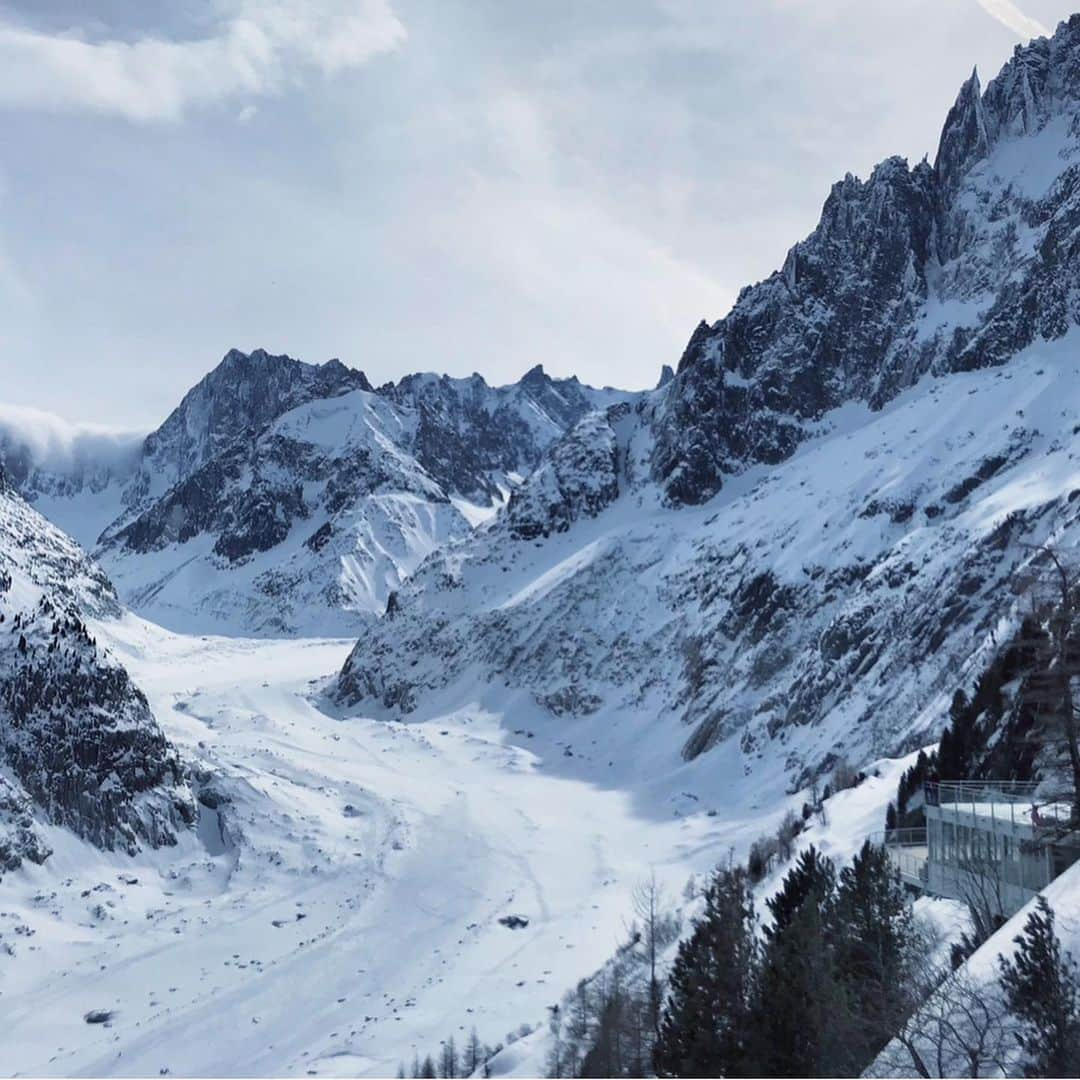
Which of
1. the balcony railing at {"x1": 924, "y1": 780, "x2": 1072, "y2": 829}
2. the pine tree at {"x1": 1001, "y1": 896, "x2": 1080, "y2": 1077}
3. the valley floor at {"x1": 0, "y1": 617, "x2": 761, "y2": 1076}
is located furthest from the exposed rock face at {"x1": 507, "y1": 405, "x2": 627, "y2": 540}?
the pine tree at {"x1": 1001, "y1": 896, "x2": 1080, "y2": 1077}

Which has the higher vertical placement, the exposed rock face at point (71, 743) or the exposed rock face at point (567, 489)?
the exposed rock face at point (567, 489)

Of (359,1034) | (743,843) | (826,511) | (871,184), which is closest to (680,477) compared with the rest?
(826,511)

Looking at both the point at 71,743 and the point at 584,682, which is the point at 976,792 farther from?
the point at 584,682

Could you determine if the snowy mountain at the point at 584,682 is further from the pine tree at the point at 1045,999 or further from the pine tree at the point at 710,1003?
the pine tree at the point at 1045,999

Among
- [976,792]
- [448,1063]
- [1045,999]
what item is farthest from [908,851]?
[448,1063]

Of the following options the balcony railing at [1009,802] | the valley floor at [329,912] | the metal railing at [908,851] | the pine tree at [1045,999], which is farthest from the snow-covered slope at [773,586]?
the pine tree at [1045,999]

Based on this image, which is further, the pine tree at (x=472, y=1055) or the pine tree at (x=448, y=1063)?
the pine tree at (x=472, y=1055)
